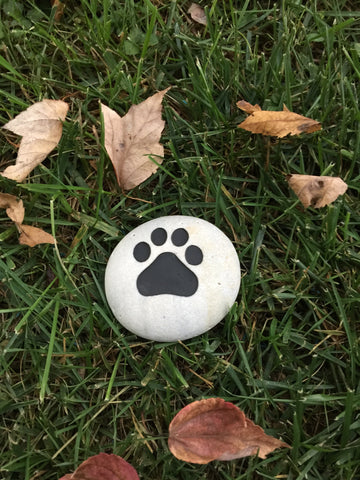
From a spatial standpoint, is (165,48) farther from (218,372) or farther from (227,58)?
(218,372)

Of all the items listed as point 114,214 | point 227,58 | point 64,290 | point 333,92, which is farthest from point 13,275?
point 333,92

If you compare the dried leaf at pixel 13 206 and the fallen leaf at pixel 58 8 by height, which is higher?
the fallen leaf at pixel 58 8

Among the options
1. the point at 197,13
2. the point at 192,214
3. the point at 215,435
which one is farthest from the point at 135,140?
the point at 215,435

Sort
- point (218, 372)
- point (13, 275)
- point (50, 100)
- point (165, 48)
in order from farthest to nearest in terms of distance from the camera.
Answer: point (165, 48), point (50, 100), point (13, 275), point (218, 372)

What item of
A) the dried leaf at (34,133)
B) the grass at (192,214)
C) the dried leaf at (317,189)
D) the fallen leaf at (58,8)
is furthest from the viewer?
the fallen leaf at (58,8)

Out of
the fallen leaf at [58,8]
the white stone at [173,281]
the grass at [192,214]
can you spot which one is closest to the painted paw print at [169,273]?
the white stone at [173,281]

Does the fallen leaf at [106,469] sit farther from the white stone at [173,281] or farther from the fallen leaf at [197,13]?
the fallen leaf at [197,13]
